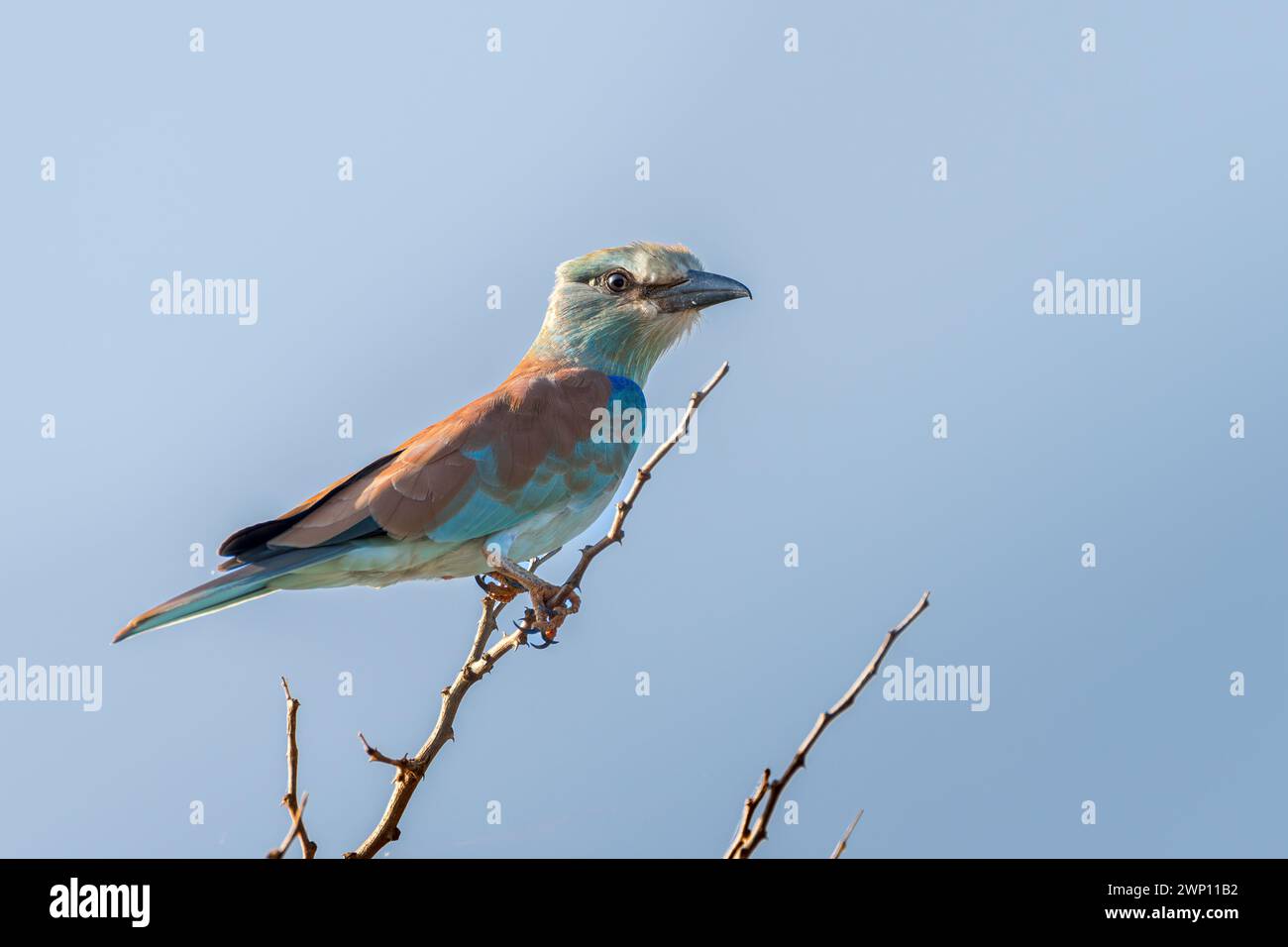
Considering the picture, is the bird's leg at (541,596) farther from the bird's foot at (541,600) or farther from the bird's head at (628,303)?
the bird's head at (628,303)

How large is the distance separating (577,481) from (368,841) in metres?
2.15

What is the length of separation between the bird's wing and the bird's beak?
58cm

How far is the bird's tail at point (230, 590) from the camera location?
5.02 metres

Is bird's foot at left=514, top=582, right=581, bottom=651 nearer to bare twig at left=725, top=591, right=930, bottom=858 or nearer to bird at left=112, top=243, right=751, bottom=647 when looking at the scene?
bird at left=112, top=243, right=751, bottom=647

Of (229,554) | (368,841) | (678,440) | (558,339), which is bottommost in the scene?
(368,841)

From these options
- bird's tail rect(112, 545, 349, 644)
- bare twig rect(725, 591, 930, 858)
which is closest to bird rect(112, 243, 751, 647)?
bird's tail rect(112, 545, 349, 644)

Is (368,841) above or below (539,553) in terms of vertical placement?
below

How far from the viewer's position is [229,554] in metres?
5.52

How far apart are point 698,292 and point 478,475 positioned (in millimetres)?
1712

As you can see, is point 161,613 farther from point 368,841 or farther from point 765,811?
point 765,811

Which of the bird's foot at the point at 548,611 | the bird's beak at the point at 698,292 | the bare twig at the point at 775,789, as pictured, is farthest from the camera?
the bird's beak at the point at 698,292

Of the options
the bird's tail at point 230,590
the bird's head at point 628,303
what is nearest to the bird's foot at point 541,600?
the bird's tail at point 230,590

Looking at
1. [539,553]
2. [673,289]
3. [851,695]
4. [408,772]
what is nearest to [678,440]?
[851,695]

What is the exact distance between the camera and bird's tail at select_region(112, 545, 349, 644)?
5016mm
